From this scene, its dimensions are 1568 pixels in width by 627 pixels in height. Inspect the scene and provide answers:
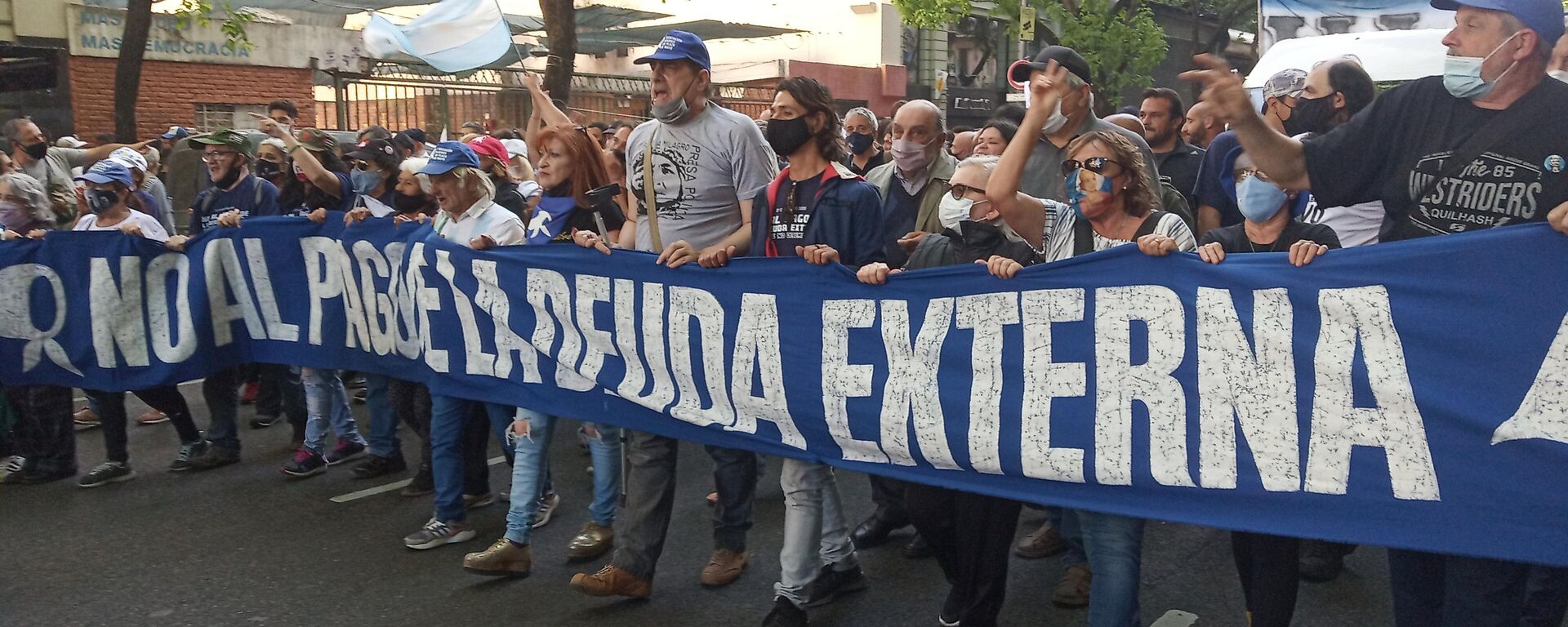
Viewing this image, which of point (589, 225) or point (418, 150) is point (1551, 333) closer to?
point (589, 225)

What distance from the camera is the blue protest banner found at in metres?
3.12

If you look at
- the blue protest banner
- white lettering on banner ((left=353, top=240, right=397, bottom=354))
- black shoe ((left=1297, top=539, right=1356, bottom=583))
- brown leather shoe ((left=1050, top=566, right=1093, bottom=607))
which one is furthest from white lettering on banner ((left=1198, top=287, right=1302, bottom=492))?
white lettering on banner ((left=353, top=240, right=397, bottom=354))

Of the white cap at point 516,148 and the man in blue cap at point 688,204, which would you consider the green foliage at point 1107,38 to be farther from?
the man in blue cap at point 688,204

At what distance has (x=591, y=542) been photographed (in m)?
5.17

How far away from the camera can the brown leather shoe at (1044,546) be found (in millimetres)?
5227

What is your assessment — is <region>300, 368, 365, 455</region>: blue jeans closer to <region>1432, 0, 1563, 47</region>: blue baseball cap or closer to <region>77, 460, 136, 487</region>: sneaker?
<region>77, 460, 136, 487</region>: sneaker

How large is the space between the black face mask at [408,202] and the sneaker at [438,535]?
5.44ft

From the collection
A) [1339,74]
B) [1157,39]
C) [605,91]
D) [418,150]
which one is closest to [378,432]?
[418,150]

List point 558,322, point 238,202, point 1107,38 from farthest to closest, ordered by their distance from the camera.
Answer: point 1107,38 < point 238,202 < point 558,322

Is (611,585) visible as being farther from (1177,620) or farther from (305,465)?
(305,465)

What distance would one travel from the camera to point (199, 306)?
657cm

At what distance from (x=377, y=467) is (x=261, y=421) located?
1.62 metres

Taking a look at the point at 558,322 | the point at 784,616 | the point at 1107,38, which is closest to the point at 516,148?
the point at 558,322

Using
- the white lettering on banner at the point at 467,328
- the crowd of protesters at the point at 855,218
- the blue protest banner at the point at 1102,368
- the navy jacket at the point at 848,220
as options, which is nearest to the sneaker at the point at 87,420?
the crowd of protesters at the point at 855,218
